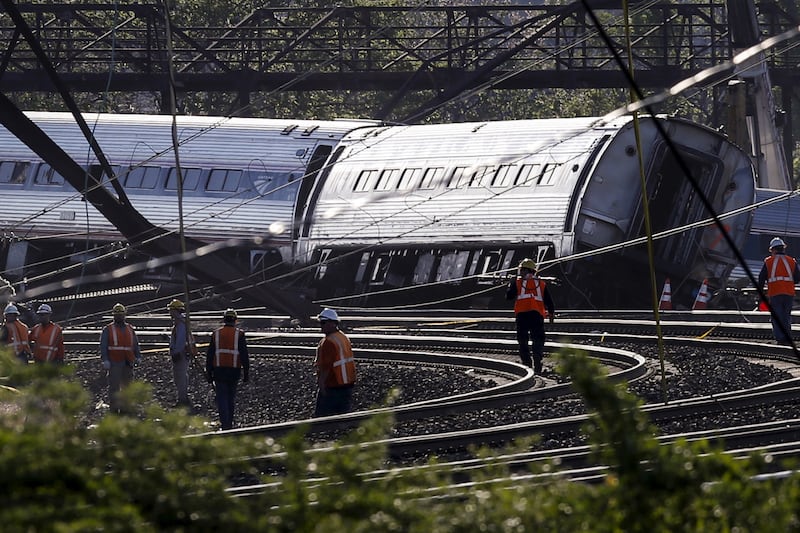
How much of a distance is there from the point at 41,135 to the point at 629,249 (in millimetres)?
9973

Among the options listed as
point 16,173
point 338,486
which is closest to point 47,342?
point 338,486

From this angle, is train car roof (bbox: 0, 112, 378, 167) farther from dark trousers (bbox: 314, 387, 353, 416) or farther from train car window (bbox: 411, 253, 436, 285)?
dark trousers (bbox: 314, 387, 353, 416)

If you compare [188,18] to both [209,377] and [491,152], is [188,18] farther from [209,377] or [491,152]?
[209,377]

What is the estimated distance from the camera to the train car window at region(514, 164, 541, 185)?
90.4 ft

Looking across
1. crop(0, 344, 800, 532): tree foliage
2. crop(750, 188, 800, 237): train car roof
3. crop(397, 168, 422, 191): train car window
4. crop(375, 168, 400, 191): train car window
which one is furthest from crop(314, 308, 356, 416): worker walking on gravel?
crop(750, 188, 800, 237): train car roof

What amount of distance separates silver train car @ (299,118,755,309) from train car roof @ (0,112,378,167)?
180 cm

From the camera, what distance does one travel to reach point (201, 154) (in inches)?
1244

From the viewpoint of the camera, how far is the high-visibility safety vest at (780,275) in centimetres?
1878

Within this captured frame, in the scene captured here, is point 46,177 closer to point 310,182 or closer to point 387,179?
point 310,182

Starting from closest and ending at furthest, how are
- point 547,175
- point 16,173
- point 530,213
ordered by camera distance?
point 530,213, point 547,175, point 16,173

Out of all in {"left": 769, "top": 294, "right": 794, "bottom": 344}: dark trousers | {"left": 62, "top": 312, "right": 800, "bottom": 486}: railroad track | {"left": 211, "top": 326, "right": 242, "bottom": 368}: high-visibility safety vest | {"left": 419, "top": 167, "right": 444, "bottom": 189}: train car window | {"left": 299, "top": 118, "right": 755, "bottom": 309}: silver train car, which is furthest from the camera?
{"left": 419, "top": 167, "right": 444, "bottom": 189}: train car window

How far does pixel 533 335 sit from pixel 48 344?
5798mm

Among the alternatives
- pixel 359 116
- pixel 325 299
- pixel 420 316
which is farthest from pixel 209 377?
pixel 359 116

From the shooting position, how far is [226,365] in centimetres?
1647
